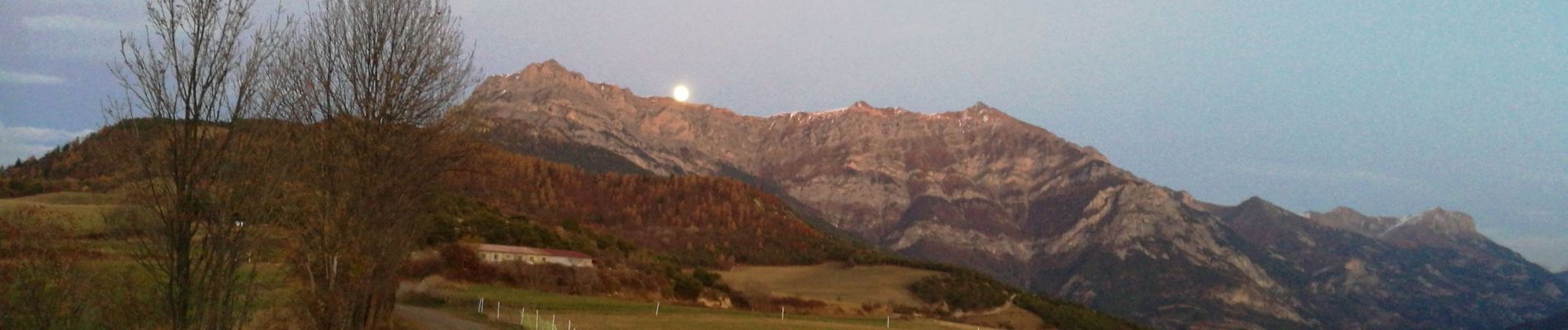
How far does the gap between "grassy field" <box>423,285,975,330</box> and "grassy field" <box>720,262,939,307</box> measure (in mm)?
37318

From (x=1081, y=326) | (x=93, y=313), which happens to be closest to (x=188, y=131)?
(x=93, y=313)

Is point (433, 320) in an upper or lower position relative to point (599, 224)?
lower

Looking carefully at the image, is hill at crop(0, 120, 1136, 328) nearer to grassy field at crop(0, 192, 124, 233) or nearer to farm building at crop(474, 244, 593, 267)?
grassy field at crop(0, 192, 124, 233)

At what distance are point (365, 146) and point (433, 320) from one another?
1922 centimetres

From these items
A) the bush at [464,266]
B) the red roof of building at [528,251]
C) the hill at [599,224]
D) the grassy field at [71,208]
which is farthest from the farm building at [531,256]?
the grassy field at [71,208]

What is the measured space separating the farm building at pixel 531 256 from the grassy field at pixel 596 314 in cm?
1295

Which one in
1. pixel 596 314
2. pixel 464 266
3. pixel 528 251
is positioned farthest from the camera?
pixel 528 251

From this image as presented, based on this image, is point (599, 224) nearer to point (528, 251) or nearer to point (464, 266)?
point (528, 251)

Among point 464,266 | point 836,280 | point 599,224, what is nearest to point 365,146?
point 464,266

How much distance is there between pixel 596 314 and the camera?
49.3 m

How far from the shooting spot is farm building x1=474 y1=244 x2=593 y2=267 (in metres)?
73.0

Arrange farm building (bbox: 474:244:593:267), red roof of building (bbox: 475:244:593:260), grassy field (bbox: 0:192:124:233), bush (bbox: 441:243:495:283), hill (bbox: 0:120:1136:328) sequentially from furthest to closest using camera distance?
red roof of building (bbox: 475:244:593:260) < farm building (bbox: 474:244:593:267) < bush (bbox: 441:243:495:283) < hill (bbox: 0:120:1136:328) < grassy field (bbox: 0:192:124:233)

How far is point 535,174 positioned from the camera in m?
160

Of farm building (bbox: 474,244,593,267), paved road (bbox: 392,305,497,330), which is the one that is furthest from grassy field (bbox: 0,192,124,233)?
farm building (bbox: 474,244,593,267)
